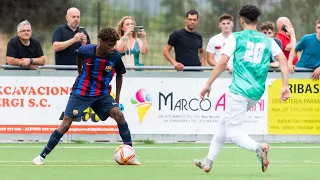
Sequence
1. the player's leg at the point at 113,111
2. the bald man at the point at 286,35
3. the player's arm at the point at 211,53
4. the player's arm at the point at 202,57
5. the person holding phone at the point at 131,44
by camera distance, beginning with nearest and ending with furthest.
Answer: the player's leg at the point at 113,111
the person holding phone at the point at 131,44
the player's arm at the point at 211,53
the player's arm at the point at 202,57
the bald man at the point at 286,35


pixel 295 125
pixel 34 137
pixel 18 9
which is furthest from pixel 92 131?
pixel 18 9

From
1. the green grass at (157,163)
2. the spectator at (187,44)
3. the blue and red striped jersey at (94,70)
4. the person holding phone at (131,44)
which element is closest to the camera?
the green grass at (157,163)

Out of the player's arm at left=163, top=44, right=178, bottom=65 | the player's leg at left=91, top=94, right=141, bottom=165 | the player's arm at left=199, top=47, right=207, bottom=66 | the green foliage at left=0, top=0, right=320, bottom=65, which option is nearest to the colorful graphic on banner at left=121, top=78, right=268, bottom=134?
the player's arm at left=163, top=44, right=178, bottom=65

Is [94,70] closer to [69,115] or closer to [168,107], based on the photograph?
[69,115]

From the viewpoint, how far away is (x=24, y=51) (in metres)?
16.4

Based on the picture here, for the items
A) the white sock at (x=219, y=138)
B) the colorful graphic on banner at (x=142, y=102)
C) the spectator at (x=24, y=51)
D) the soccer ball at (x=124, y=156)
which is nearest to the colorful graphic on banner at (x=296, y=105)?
the colorful graphic on banner at (x=142, y=102)

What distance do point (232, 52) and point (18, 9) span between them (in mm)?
10038

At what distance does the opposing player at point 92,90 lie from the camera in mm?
12977

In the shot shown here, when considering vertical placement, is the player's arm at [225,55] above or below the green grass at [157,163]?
above

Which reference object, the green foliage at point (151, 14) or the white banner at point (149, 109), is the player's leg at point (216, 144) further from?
the green foliage at point (151, 14)

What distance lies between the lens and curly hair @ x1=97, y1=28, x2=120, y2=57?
12547mm

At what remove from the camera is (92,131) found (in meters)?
16.8

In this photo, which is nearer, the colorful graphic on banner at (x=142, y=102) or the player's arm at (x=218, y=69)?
the player's arm at (x=218, y=69)

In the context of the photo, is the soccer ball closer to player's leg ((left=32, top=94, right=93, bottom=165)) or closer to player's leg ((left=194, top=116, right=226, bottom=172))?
player's leg ((left=32, top=94, right=93, bottom=165))
